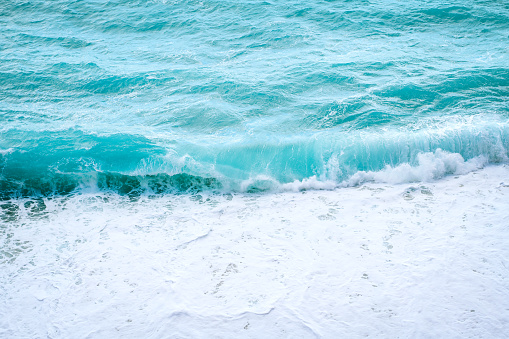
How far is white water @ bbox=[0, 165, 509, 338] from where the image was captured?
417cm

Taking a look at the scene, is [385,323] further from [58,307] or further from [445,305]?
[58,307]

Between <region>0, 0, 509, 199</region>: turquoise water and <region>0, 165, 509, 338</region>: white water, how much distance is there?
74 centimetres

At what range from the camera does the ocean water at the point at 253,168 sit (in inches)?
175

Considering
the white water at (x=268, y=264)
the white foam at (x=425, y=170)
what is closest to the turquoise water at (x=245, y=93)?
the white foam at (x=425, y=170)

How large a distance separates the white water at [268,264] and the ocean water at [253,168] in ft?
0.09

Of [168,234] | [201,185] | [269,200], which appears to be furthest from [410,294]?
[201,185]

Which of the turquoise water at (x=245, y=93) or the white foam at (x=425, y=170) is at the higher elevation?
the turquoise water at (x=245, y=93)

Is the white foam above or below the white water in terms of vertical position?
above

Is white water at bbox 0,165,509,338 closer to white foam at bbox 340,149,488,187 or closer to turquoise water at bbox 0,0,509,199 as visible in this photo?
white foam at bbox 340,149,488,187

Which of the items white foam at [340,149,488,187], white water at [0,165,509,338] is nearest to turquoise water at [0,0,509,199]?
white foam at [340,149,488,187]

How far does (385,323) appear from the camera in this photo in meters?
4.09

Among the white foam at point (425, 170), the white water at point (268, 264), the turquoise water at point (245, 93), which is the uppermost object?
the turquoise water at point (245, 93)

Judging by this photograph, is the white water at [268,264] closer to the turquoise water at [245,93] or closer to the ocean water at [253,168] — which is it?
the ocean water at [253,168]

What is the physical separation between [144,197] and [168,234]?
4.38 ft
